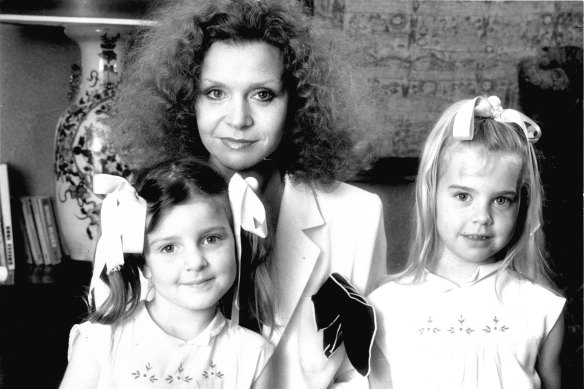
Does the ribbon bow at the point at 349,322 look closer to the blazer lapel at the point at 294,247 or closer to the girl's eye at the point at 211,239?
the blazer lapel at the point at 294,247

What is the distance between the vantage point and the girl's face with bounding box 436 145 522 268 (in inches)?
67.9

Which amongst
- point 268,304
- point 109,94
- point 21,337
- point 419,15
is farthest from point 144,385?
point 419,15

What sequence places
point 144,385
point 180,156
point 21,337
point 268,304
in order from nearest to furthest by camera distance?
1. point 144,385
2. point 268,304
3. point 180,156
4. point 21,337

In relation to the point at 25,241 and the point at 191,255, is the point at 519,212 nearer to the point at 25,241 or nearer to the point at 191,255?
the point at 191,255

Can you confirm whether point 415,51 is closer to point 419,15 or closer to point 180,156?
point 419,15

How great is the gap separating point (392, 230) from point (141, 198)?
168 cm

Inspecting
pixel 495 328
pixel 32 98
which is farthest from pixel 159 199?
pixel 32 98

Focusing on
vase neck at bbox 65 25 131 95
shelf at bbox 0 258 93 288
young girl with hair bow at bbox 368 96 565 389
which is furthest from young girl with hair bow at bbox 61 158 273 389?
vase neck at bbox 65 25 131 95

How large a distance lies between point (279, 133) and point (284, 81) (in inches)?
4.9

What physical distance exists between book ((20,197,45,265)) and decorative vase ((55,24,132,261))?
0.09m

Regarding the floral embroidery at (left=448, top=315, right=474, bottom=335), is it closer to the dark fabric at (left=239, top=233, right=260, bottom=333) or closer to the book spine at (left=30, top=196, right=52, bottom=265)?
the dark fabric at (left=239, top=233, right=260, bottom=333)

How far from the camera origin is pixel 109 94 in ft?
8.48

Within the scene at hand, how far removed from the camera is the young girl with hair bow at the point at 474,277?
5.71 feet

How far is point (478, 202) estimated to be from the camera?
1729mm
